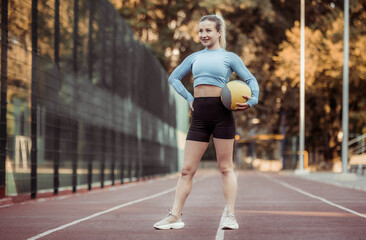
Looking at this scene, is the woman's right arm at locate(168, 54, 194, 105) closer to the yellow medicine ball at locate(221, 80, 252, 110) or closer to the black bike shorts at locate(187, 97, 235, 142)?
the black bike shorts at locate(187, 97, 235, 142)

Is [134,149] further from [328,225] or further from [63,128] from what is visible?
[328,225]

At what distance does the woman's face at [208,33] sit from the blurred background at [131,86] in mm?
6057

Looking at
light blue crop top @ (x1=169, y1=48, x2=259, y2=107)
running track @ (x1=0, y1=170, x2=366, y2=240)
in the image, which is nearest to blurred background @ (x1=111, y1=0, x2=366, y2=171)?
running track @ (x1=0, y1=170, x2=366, y2=240)

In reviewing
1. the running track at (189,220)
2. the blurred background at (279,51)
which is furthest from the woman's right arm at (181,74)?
the blurred background at (279,51)

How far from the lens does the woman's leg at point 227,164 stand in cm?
830

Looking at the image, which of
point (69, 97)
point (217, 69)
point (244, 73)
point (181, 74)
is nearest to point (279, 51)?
point (69, 97)

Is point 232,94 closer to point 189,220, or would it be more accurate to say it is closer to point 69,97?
point 189,220

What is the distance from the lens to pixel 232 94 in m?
8.07

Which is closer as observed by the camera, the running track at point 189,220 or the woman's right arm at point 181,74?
the running track at point 189,220

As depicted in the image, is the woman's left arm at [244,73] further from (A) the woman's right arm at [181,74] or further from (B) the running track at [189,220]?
(B) the running track at [189,220]

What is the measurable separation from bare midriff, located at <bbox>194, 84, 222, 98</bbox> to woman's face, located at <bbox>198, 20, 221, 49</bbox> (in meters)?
0.48

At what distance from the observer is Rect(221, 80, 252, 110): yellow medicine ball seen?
8.06m

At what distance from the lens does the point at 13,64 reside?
14.2 metres

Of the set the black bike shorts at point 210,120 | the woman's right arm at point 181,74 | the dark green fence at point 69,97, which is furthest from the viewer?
the dark green fence at point 69,97
